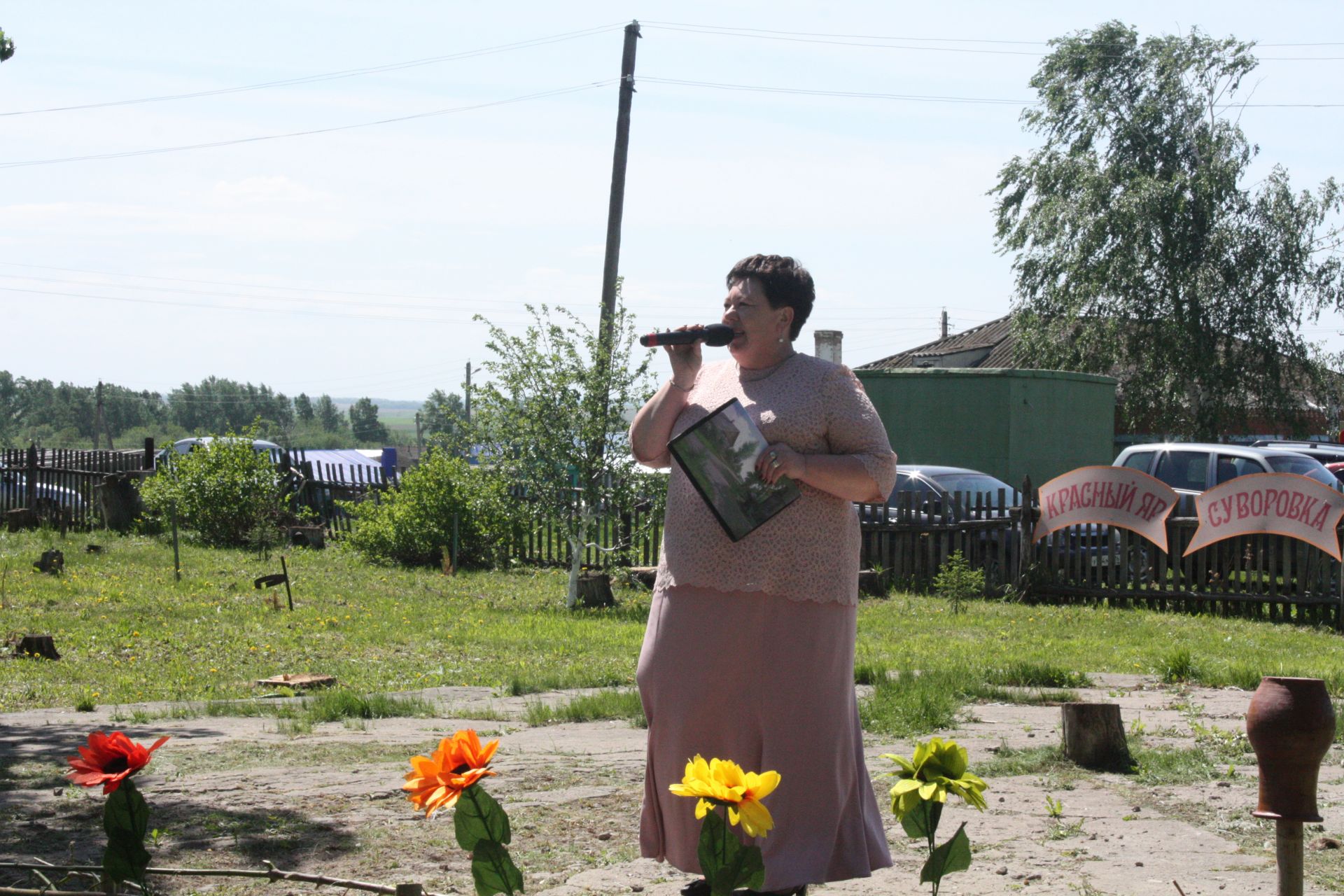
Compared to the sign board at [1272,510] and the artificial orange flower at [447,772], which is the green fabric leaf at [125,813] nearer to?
the artificial orange flower at [447,772]

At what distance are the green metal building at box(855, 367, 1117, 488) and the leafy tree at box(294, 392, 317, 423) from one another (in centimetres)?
12419

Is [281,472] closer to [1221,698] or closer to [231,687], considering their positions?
[231,687]

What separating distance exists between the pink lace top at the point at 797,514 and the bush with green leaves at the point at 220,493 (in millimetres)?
16479

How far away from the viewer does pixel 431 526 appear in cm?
1728

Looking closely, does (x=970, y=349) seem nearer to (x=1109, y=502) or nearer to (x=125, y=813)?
(x=1109, y=502)

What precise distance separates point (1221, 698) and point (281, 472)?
16.4 meters

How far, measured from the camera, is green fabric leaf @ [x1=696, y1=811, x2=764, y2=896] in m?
2.35

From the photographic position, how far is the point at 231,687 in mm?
8086

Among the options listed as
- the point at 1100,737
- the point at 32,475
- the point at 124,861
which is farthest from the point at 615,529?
the point at 32,475

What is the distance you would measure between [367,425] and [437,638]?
129 metres

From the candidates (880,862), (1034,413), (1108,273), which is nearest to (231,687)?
(880,862)

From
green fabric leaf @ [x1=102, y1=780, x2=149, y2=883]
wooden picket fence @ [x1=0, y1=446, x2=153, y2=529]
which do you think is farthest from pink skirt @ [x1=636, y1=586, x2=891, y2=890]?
wooden picket fence @ [x1=0, y1=446, x2=153, y2=529]

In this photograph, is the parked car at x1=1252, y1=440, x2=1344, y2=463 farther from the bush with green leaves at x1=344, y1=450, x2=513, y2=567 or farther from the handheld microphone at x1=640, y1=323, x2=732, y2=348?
the handheld microphone at x1=640, y1=323, x2=732, y2=348

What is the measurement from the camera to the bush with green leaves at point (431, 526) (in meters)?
17.2
